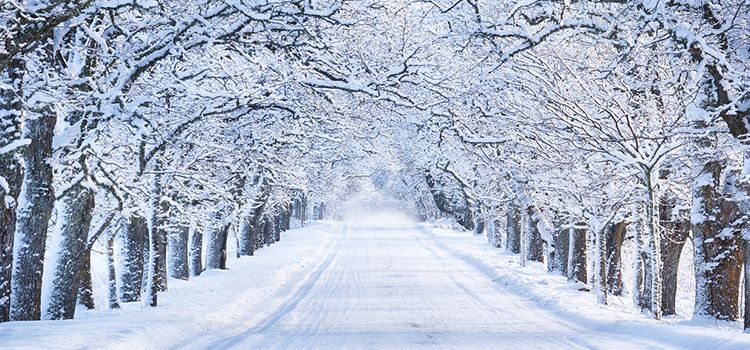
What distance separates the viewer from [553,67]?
48.0 feet

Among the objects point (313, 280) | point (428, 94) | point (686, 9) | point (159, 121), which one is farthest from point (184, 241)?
point (686, 9)

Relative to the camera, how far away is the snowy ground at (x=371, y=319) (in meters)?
10.0

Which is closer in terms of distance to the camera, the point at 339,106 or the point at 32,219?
the point at 32,219

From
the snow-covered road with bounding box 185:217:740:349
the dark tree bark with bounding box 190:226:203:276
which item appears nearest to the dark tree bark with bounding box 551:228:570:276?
the snow-covered road with bounding box 185:217:740:349

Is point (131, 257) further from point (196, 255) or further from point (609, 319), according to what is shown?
point (609, 319)

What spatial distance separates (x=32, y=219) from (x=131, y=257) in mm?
6991

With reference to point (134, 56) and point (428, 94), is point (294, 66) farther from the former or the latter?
point (428, 94)

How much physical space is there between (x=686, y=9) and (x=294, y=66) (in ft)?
21.9

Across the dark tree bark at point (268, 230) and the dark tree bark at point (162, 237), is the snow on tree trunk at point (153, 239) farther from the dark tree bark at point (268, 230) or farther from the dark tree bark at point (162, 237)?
the dark tree bark at point (268, 230)

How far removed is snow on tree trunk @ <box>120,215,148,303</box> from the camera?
57.5 ft

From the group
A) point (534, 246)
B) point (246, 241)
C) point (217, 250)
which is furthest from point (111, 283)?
point (534, 246)

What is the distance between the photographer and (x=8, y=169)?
9.76 meters

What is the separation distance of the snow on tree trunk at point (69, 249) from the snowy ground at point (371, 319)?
817mm

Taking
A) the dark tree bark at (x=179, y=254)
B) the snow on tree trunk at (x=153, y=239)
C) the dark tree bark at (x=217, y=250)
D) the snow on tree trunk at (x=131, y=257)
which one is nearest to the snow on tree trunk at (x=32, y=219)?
the snow on tree trunk at (x=153, y=239)
